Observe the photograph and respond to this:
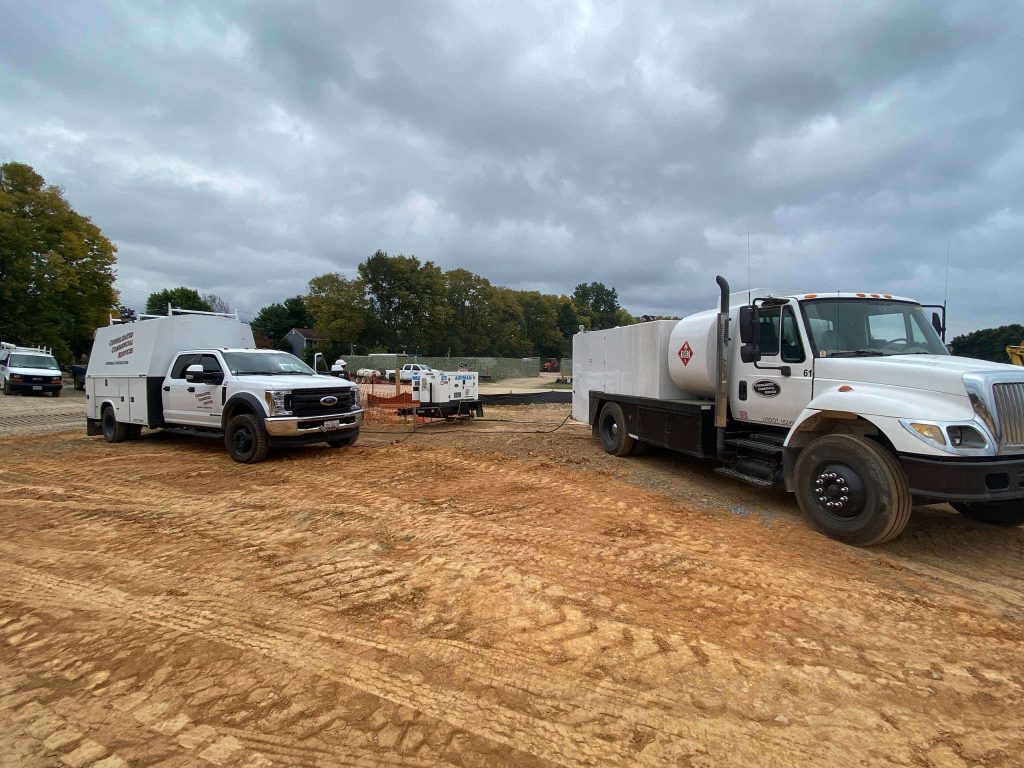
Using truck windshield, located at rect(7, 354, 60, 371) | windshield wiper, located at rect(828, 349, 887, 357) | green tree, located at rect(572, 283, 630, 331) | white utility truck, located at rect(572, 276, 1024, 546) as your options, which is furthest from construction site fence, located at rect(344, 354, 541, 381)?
green tree, located at rect(572, 283, 630, 331)

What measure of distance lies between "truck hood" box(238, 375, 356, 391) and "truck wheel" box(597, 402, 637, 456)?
4.78m

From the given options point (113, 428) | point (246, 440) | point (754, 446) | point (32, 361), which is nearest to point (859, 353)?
point (754, 446)

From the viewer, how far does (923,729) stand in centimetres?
246

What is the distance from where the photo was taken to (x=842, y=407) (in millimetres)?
4910

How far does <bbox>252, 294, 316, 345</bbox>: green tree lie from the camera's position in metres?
81.6

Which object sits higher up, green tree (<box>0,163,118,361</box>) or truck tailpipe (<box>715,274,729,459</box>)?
green tree (<box>0,163,118,361</box>)

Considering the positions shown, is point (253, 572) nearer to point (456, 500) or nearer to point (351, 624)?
point (351, 624)

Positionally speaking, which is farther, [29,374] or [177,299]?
[177,299]

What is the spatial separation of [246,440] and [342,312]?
1711 inches

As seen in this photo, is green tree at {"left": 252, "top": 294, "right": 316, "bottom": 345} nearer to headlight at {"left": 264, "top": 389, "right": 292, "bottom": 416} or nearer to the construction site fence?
the construction site fence

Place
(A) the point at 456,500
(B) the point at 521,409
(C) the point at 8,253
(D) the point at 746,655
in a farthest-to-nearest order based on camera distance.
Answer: (C) the point at 8,253, (B) the point at 521,409, (A) the point at 456,500, (D) the point at 746,655

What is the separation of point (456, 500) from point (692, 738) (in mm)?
4192

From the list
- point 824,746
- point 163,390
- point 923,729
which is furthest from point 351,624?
point 163,390

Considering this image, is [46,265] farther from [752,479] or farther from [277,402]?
[752,479]
